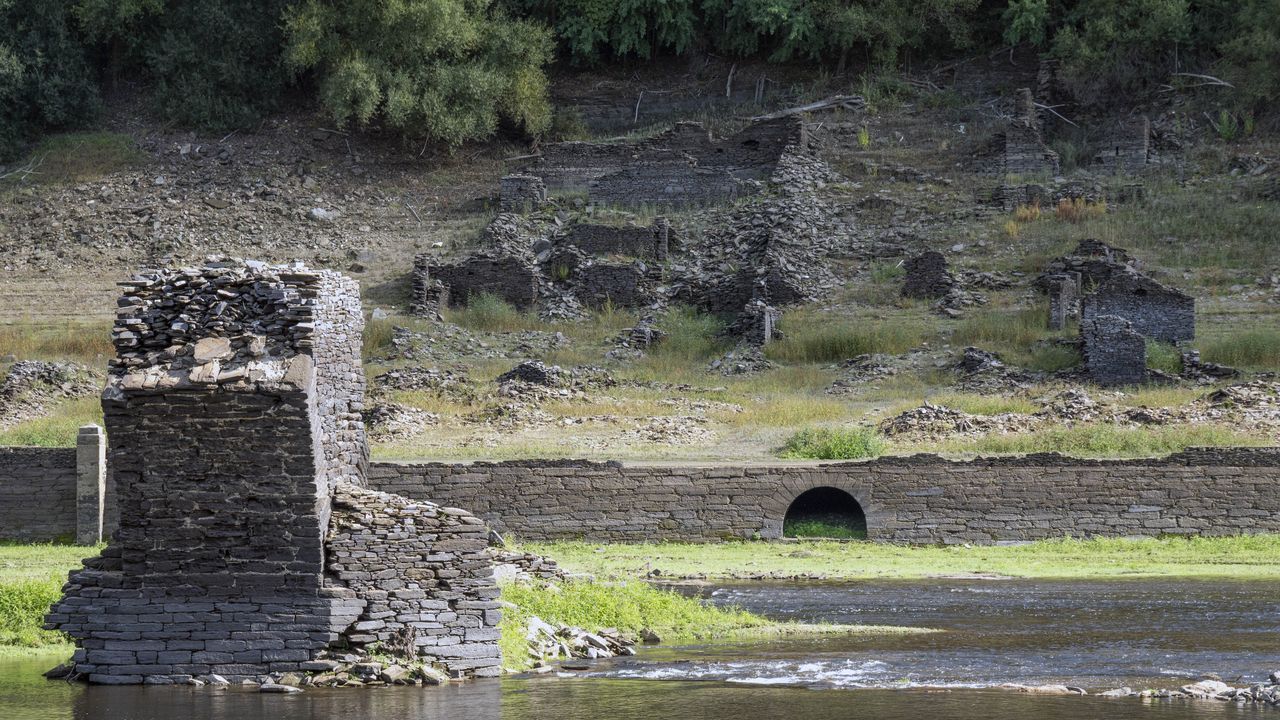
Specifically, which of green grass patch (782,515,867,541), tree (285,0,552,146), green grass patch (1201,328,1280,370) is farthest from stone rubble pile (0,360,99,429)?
green grass patch (1201,328,1280,370)

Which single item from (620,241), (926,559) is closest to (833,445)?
(926,559)

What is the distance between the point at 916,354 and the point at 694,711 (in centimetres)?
2368

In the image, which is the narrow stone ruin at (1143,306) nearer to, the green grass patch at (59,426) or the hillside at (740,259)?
the hillside at (740,259)

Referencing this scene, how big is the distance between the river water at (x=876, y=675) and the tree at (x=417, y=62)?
101ft

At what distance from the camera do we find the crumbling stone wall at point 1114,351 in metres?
34.0

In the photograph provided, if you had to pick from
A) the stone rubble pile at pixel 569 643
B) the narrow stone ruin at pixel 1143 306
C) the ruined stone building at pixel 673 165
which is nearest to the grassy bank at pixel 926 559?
the stone rubble pile at pixel 569 643

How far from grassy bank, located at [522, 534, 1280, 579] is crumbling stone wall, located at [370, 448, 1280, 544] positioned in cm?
35

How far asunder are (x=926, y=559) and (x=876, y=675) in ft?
29.8

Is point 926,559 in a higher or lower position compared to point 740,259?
lower

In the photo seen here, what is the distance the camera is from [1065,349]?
117ft

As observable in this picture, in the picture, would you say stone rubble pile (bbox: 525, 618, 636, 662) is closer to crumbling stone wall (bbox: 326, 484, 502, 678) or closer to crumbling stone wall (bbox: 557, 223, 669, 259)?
crumbling stone wall (bbox: 326, 484, 502, 678)

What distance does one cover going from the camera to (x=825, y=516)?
89.4ft

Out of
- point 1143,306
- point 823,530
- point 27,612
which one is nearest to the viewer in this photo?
point 27,612

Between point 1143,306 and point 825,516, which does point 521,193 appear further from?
point 825,516
